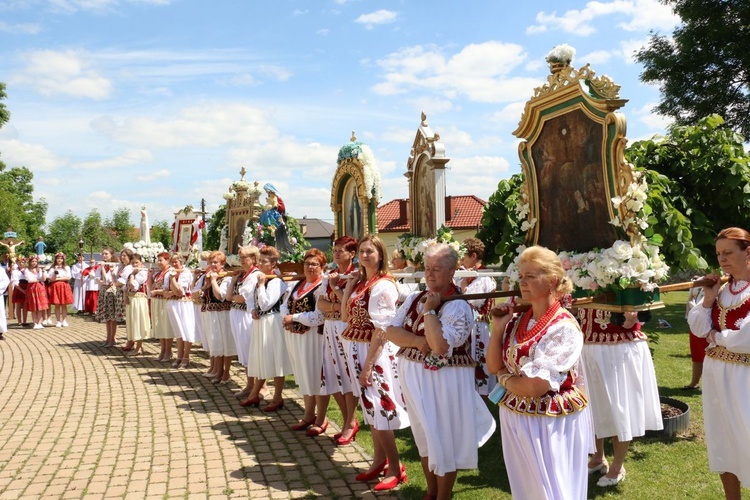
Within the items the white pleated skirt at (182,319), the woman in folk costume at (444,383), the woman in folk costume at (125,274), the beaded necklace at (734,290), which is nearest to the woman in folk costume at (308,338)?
the woman in folk costume at (444,383)

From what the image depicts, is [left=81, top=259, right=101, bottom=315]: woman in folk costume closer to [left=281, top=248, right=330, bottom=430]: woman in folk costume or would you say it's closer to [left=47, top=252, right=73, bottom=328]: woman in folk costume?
[left=47, top=252, right=73, bottom=328]: woman in folk costume

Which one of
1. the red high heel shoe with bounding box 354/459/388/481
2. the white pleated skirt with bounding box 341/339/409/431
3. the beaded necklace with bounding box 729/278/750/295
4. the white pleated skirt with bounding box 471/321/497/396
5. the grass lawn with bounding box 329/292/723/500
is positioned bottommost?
the grass lawn with bounding box 329/292/723/500

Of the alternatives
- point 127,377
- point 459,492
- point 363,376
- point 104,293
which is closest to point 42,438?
point 127,377

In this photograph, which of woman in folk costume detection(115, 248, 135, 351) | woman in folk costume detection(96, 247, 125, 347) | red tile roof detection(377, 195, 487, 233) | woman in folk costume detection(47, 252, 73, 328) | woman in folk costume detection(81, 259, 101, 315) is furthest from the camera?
red tile roof detection(377, 195, 487, 233)

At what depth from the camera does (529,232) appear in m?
5.88

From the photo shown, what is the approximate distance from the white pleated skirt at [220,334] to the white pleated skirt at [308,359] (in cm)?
284

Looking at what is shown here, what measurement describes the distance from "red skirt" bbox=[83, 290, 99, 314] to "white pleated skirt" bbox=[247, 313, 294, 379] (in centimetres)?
1457

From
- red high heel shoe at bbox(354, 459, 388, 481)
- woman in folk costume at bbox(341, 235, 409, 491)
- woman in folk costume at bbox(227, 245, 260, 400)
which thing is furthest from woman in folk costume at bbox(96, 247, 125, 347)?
red high heel shoe at bbox(354, 459, 388, 481)

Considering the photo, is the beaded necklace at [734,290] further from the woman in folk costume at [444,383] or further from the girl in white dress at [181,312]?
the girl in white dress at [181,312]

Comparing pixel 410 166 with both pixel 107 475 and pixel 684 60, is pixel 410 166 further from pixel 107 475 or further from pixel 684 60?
pixel 684 60

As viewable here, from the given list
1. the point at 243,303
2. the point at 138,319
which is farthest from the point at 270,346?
the point at 138,319

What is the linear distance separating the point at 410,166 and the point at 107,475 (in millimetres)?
5192

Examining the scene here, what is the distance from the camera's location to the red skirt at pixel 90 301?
20.7 meters

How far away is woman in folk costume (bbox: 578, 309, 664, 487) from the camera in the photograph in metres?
5.29
